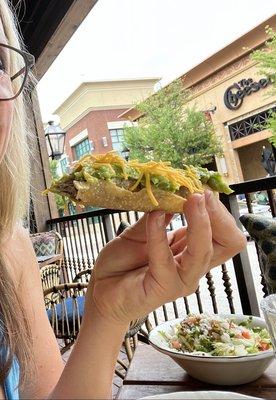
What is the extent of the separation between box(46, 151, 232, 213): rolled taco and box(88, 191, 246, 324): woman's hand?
1.8 inches

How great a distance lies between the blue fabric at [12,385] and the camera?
1029 mm

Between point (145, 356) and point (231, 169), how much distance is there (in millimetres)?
17445

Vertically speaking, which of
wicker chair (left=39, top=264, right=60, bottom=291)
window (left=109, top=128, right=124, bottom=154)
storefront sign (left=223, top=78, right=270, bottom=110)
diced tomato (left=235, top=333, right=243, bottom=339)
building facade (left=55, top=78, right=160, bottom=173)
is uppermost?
building facade (left=55, top=78, right=160, bottom=173)

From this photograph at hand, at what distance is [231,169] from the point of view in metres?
17.9

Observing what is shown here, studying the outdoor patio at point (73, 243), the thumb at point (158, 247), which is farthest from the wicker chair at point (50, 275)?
the thumb at point (158, 247)

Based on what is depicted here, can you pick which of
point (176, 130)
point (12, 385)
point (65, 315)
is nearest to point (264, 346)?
point (12, 385)

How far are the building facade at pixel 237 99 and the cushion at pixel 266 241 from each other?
13.4 meters

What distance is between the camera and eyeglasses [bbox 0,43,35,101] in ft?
3.33

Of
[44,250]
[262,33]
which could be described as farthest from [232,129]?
[44,250]

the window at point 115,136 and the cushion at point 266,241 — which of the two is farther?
the window at point 115,136

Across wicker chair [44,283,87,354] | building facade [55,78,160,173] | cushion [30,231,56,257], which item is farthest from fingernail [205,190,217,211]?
building facade [55,78,160,173]

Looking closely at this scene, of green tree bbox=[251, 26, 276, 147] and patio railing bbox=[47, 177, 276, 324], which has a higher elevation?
green tree bbox=[251, 26, 276, 147]

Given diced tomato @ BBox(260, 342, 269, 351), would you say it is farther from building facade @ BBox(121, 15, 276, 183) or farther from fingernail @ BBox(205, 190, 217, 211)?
building facade @ BBox(121, 15, 276, 183)

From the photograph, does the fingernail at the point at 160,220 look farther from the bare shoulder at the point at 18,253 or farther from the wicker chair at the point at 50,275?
the wicker chair at the point at 50,275
